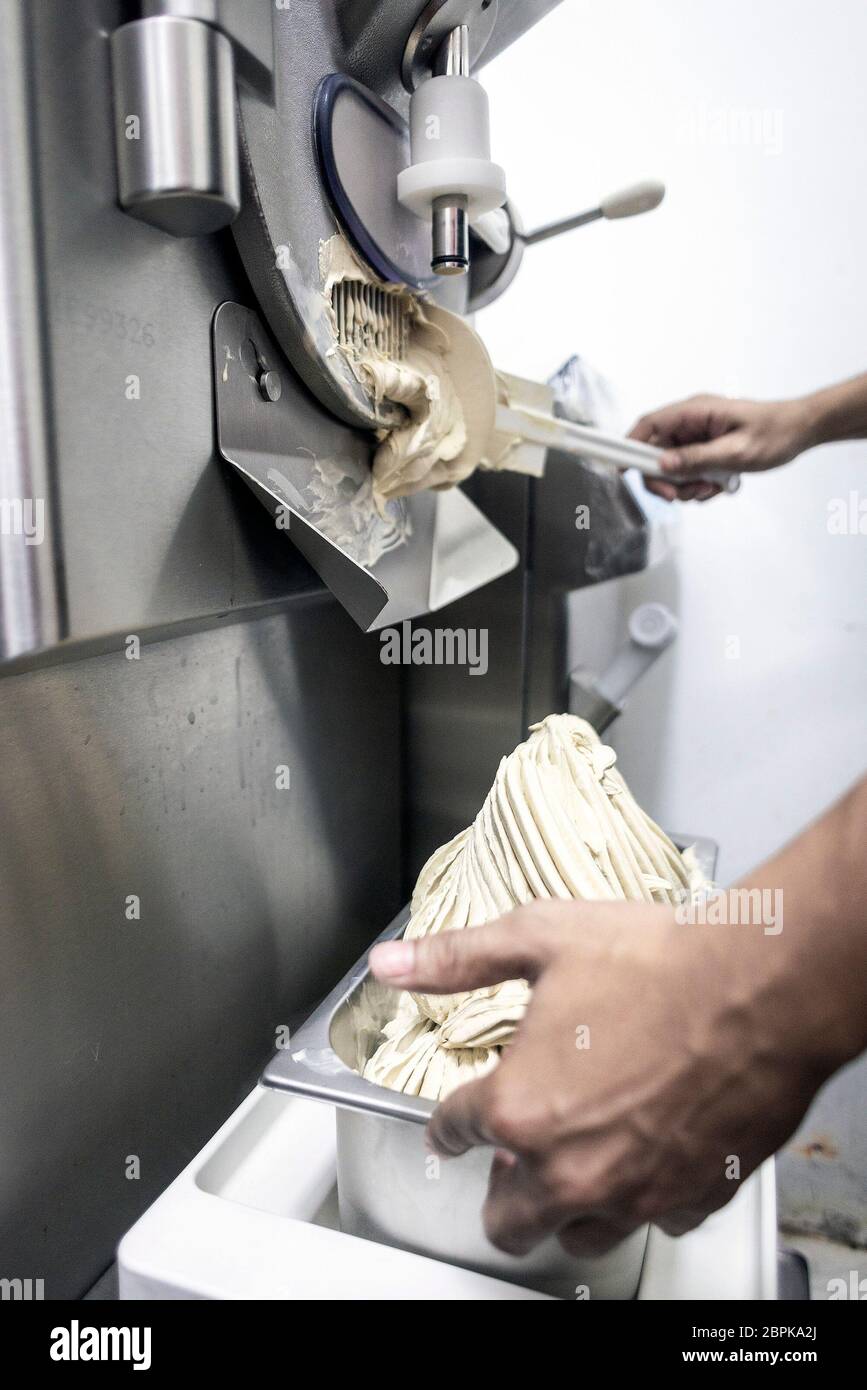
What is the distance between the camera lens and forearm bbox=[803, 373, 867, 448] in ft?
2.79

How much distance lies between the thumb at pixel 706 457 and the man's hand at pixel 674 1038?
64cm

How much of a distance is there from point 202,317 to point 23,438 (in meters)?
0.16

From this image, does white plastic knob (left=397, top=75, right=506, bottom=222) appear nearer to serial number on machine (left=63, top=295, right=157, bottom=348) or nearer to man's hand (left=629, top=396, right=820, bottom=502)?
serial number on machine (left=63, top=295, right=157, bottom=348)

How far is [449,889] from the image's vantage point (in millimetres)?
553

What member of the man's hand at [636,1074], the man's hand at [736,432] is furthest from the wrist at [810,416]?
the man's hand at [636,1074]

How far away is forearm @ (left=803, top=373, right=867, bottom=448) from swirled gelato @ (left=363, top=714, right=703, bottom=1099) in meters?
0.50

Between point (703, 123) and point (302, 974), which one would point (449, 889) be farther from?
point (703, 123)
